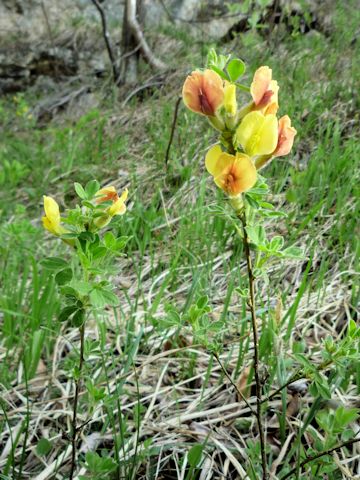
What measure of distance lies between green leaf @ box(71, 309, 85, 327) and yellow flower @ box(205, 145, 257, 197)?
37 cm

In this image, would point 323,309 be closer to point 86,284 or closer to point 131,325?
point 131,325

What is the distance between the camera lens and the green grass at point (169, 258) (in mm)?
1279

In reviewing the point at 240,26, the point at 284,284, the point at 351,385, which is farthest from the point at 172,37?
the point at 351,385

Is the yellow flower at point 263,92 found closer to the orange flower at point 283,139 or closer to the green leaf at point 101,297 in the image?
the orange flower at point 283,139

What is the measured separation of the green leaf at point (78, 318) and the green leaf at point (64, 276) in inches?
2.5

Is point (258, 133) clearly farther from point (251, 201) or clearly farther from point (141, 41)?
point (141, 41)

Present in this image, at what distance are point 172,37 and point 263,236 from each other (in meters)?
5.32

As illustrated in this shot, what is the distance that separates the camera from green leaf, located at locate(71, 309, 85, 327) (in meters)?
0.87

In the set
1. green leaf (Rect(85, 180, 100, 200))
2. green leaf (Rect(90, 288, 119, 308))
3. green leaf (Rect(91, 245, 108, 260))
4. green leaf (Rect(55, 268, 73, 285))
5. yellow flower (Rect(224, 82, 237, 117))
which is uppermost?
yellow flower (Rect(224, 82, 237, 117))

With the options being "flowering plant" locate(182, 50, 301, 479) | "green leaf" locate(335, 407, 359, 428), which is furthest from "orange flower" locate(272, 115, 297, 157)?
"green leaf" locate(335, 407, 359, 428)

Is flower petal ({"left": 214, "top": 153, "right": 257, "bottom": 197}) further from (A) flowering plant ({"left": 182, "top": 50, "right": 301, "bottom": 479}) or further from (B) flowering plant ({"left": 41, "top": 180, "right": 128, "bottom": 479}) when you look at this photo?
(B) flowering plant ({"left": 41, "top": 180, "right": 128, "bottom": 479})

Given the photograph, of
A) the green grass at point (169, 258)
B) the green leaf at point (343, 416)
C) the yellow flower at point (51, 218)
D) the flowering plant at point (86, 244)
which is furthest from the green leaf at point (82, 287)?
the green leaf at point (343, 416)

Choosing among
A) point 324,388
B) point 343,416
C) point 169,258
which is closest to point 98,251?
point 324,388

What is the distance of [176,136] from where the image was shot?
3225 millimetres
